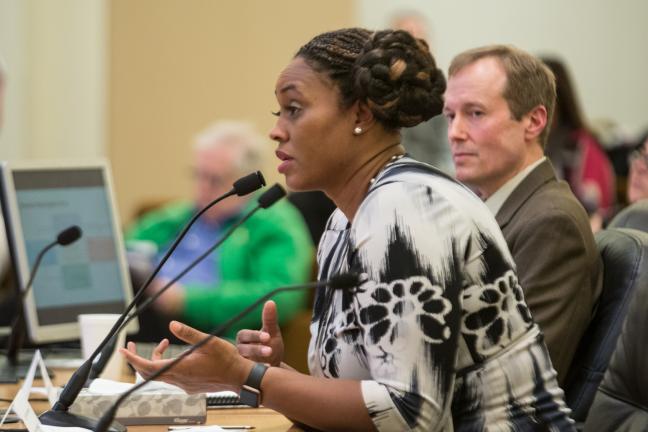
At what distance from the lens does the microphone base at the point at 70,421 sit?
177cm

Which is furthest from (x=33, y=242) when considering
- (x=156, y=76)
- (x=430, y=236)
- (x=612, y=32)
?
(x=612, y=32)

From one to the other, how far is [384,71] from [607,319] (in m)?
0.77

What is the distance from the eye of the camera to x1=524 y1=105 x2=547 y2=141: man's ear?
2.55m

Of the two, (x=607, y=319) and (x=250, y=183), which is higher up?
(x=250, y=183)

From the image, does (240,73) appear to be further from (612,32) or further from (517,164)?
(517,164)

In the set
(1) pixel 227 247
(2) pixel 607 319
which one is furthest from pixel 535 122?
(1) pixel 227 247

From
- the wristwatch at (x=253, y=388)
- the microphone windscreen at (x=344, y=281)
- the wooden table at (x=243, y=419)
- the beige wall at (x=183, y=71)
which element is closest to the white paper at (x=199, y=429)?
the wooden table at (x=243, y=419)

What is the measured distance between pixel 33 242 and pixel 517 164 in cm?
117

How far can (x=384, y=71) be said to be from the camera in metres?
1.78

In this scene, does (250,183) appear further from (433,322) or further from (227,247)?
(227,247)

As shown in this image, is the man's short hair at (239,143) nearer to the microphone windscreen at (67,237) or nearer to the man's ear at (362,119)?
the microphone windscreen at (67,237)

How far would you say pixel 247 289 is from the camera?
4.10 meters

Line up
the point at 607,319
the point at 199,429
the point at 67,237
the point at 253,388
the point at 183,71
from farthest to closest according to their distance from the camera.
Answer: the point at 183,71
the point at 67,237
the point at 607,319
the point at 199,429
the point at 253,388

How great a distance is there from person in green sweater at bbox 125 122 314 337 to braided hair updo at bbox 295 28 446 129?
5.96ft
